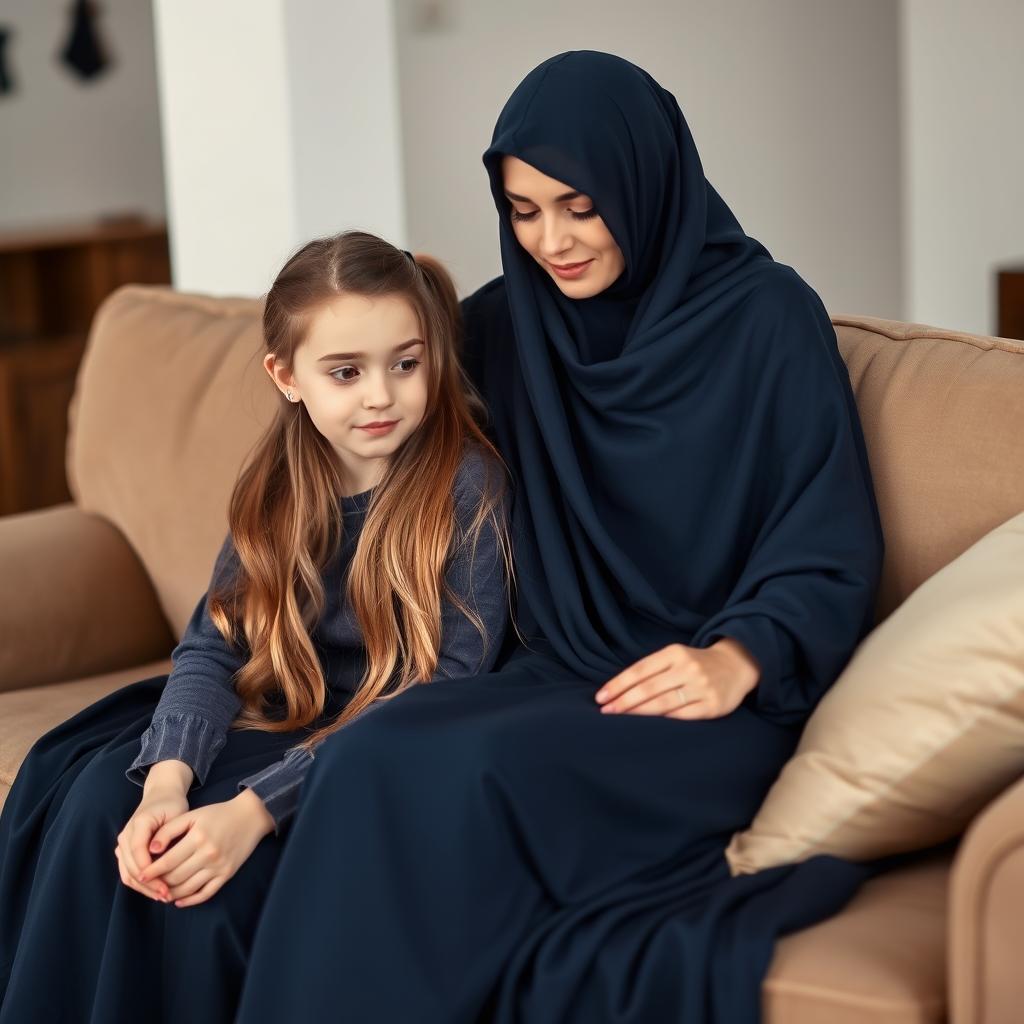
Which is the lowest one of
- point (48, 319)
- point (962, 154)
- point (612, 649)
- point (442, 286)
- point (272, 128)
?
point (612, 649)

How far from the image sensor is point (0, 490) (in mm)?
4812

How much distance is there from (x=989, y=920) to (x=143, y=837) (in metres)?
0.83

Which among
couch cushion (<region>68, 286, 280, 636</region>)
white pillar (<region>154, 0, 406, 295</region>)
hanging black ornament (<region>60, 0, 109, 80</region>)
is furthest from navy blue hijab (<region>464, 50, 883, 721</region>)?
hanging black ornament (<region>60, 0, 109, 80</region>)

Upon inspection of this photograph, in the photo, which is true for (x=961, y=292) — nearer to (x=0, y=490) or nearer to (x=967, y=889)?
(x=0, y=490)

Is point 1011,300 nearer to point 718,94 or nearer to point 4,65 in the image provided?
point 718,94

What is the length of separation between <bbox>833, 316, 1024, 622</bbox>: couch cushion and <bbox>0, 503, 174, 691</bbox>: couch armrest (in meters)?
1.19

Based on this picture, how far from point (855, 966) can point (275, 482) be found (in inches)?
38.3

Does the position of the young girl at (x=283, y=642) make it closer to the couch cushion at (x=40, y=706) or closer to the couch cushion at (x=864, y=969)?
the couch cushion at (x=40, y=706)

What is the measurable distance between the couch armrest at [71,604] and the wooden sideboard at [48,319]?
2.48m

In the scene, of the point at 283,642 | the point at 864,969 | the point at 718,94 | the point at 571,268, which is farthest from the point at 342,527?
the point at 718,94

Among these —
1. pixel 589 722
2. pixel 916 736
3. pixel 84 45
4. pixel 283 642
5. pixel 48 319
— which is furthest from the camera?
pixel 84 45

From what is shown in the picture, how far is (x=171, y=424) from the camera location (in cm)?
244

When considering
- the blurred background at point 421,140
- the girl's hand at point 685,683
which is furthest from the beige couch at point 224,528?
the blurred background at point 421,140

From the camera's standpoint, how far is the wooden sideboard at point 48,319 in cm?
484
